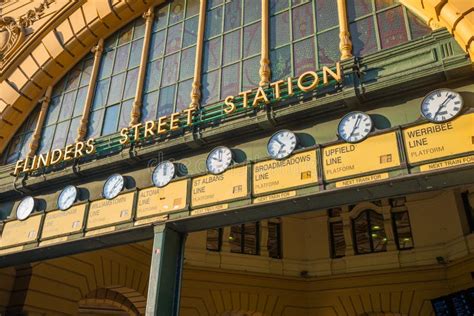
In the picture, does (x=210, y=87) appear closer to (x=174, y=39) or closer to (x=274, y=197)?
(x=174, y=39)

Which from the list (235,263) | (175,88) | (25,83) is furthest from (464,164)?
(25,83)

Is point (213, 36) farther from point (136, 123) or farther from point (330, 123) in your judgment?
point (330, 123)

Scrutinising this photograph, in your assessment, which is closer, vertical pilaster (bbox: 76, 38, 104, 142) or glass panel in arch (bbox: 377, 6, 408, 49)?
glass panel in arch (bbox: 377, 6, 408, 49)

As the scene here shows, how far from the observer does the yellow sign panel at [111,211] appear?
13.1 m

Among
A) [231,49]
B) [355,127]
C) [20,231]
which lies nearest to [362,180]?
[355,127]

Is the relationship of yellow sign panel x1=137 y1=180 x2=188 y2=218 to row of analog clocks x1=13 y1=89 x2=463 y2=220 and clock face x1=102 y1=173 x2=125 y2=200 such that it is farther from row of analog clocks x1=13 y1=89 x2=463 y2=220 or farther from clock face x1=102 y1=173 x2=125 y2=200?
clock face x1=102 y1=173 x2=125 y2=200

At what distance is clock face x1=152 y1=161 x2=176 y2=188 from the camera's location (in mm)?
12906

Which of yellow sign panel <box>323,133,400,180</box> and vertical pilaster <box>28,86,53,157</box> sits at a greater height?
vertical pilaster <box>28,86,53,157</box>

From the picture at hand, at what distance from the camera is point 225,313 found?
69.2ft

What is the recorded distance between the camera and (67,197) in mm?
14695

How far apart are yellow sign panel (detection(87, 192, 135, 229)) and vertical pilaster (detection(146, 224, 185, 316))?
1276mm

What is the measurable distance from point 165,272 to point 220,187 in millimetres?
2580

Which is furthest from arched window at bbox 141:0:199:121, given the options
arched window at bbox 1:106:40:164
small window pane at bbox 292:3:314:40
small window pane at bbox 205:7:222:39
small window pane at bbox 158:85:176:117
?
arched window at bbox 1:106:40:164

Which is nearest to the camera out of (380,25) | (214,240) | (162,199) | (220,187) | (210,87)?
(220,187)
